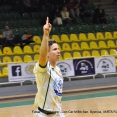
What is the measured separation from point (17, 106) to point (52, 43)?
6.27 meters

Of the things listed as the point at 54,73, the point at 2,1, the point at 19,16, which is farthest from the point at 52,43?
the point at 2,1

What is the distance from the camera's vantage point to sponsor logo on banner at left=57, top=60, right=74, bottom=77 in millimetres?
11523

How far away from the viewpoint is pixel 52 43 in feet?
12.1

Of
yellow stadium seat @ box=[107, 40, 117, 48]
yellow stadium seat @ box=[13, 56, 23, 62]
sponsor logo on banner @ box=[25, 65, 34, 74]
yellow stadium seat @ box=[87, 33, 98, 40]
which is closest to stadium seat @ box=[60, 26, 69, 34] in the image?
yellow stadium seat @ box=[87, 33, 98, 40]

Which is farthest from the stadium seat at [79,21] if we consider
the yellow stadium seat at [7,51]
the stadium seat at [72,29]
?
the yellow stadium seat at [7,51]

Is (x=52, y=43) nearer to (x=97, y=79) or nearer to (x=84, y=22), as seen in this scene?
(x=97, y=79)

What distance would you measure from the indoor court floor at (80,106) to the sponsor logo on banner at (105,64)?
3.59 ft

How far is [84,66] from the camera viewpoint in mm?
Answer: 11859

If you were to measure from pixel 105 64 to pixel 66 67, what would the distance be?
1481 mm

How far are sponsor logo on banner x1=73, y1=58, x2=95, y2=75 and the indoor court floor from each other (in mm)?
912

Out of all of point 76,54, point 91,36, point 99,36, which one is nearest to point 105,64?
point 76,54

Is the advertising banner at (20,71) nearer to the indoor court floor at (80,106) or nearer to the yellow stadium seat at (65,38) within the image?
the indoor court floor at (80,106)

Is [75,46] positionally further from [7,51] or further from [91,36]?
[7,51]

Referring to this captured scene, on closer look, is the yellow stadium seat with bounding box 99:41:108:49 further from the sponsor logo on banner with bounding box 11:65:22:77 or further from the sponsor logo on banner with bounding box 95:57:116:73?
the sponsor logo on banner with bounding box 11:65:22:77
